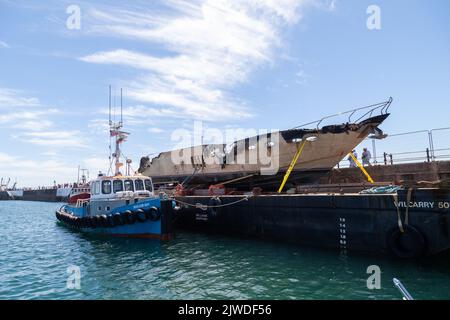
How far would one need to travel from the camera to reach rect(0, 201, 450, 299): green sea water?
8.63 meters

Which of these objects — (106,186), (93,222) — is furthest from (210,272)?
(93,222)

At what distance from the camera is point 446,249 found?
10.7 m

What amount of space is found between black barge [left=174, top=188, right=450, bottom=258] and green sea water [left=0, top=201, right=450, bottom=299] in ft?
1.94

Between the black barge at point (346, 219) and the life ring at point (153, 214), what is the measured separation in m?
3.14

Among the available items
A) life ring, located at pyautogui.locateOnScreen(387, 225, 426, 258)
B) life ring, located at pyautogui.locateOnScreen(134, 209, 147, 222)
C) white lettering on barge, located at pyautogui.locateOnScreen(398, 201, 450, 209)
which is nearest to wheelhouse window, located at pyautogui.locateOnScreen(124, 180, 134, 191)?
life ring, located at pyautogui.locateOnScreen(134, 209, 147, 222)

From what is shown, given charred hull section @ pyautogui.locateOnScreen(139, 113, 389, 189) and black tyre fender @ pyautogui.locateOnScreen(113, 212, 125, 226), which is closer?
black tyre fender @ pyautogui.locateOnScreen(113, 212, 125, 226)

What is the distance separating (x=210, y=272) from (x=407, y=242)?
267 inches

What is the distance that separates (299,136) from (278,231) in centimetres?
563

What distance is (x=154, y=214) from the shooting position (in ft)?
52.6

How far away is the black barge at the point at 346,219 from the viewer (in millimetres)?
10742

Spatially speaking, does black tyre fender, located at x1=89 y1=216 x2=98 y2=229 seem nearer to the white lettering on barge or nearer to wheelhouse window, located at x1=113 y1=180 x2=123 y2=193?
wheelhouse window, located at x1=113 y1=180 x2=123 y2=193

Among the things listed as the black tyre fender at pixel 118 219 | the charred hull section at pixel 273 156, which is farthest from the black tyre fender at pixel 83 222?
the charred hull section at pixel 273 156
